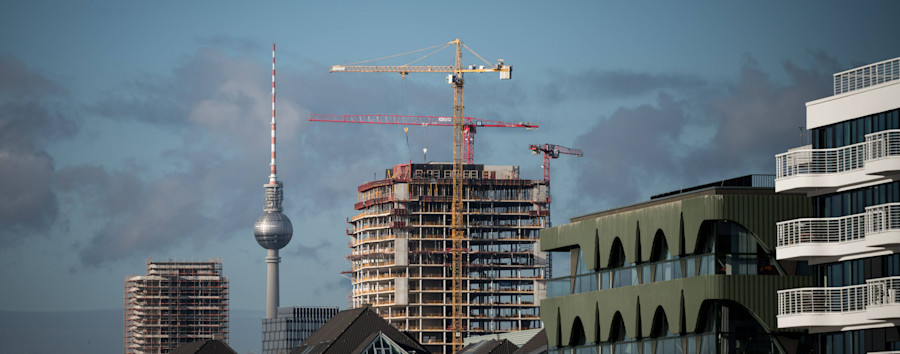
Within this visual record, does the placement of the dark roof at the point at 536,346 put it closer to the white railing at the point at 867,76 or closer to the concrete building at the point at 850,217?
the concrete building at the point at 850,217

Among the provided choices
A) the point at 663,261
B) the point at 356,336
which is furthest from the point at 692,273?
the point at 356,336

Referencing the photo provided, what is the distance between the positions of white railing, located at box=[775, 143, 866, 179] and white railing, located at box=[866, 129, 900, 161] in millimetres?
1263

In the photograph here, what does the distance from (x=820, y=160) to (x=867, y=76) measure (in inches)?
199

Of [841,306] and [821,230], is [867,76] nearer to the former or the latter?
[821,230]

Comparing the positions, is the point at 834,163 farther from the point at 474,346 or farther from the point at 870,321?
the point at 474,346

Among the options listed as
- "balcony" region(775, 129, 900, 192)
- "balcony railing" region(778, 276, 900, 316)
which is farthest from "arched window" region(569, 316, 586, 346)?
"balcony" region(775, 129, 900, 192)

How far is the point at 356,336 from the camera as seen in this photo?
550 feet

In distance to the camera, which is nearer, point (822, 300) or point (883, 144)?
point (883, 144)

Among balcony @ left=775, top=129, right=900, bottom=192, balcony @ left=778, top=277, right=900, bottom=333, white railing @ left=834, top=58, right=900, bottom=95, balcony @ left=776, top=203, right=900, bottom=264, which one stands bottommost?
balcony @ left=778, top=277, right=900, bottom=333

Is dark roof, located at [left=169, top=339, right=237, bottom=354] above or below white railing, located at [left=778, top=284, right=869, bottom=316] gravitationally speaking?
above

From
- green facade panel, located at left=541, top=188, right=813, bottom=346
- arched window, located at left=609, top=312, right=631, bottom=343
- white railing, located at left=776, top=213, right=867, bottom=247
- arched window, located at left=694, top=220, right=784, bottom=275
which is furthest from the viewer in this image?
arched window, located at left=609, top=312, right=631, bottom=343

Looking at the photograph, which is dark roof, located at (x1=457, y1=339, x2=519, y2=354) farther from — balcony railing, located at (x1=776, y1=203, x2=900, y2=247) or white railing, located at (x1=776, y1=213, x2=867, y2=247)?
white railing, located at (x1=776, y1=213, x2=867, y2=247)

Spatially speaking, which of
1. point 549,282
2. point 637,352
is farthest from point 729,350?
point 549,282

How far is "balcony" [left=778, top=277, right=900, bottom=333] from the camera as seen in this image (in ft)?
248
